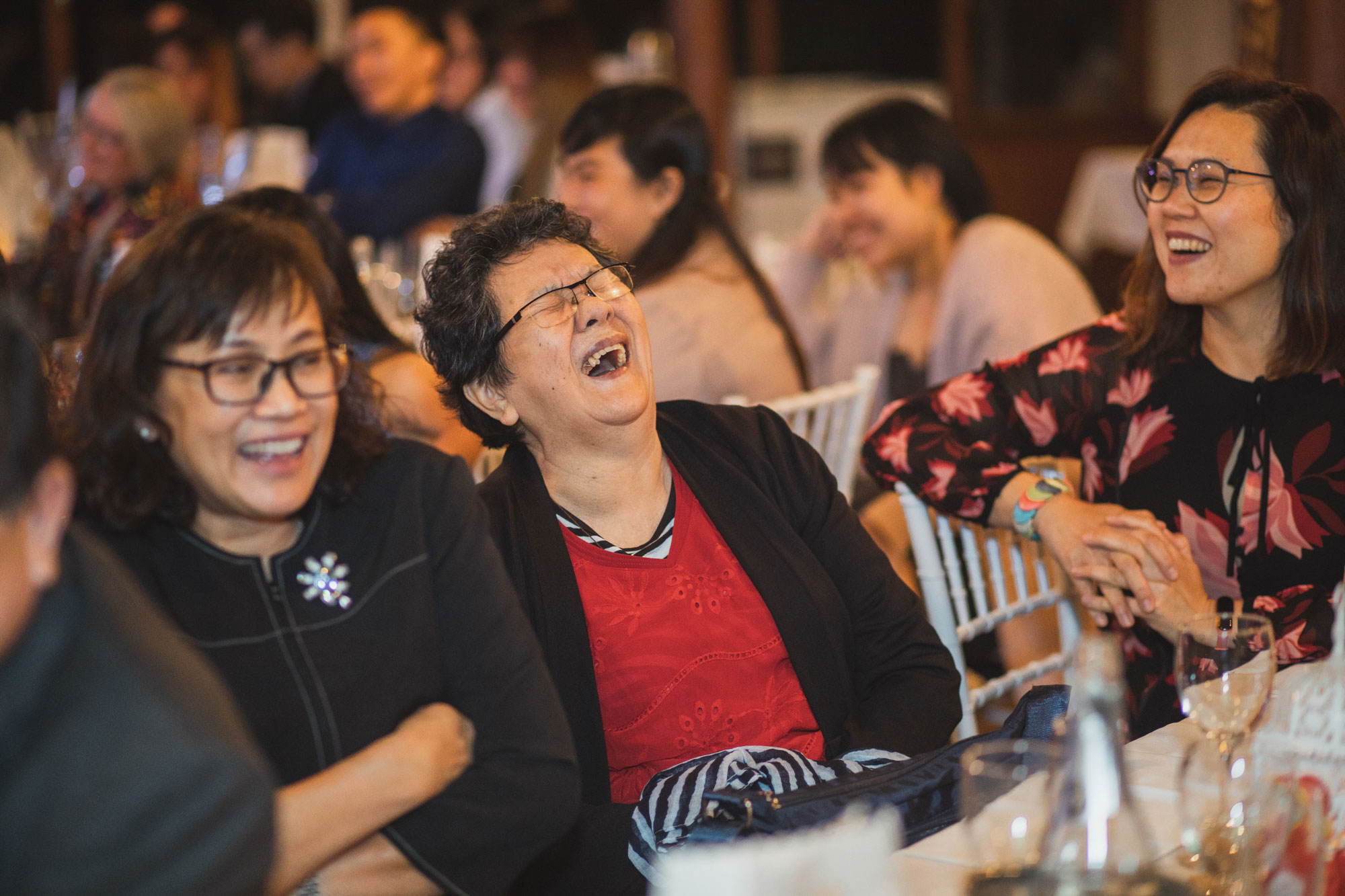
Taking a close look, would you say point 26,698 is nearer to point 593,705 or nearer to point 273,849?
point 273,849

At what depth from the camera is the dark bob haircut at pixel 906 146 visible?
10.7 feet

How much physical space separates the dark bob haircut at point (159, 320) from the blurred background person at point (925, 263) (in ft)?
6.54

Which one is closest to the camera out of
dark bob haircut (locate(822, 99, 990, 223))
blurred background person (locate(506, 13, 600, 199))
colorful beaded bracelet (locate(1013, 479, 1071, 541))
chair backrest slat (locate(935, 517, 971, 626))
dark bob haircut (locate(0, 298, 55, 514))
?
dark bob haircut (locate(0, 298, 55, 514))

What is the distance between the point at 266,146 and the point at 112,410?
4583 millimetres

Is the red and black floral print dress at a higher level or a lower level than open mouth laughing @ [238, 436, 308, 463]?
lower

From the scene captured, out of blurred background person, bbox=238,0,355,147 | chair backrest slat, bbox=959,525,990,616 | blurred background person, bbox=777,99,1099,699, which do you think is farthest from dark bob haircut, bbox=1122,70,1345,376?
blurred background person, bbox=238,0,355,147

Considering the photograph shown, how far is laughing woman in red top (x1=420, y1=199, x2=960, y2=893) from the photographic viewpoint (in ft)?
5.59

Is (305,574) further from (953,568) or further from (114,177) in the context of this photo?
(114,177)

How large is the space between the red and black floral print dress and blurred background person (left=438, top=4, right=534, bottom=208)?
135 inches

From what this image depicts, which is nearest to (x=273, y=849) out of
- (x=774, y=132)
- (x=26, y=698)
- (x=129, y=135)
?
(x=26, y=698)

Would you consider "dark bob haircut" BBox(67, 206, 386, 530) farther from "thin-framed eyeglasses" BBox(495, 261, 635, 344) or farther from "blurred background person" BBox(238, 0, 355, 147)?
"blurred background person" BBox(238, 0, 355, 147)

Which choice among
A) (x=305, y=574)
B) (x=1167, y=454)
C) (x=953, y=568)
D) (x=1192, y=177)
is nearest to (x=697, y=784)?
(x=305, y=574)

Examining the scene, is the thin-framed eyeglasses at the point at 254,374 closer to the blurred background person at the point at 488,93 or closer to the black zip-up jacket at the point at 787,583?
the black zip-up jacket at the point at 787,583

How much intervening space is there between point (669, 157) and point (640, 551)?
53.6 inches
